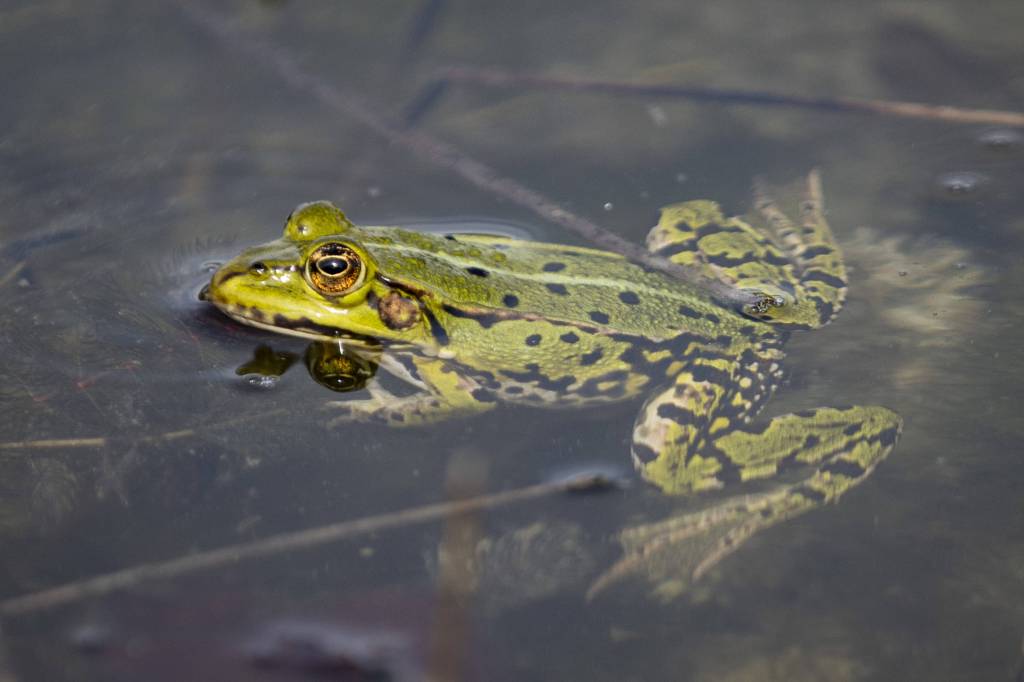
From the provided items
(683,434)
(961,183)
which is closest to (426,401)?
(683,434)

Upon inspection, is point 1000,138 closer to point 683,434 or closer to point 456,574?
point 683,434

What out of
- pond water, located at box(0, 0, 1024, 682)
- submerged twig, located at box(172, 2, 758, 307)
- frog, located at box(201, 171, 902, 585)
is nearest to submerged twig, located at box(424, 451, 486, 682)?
pond water, located at box(0, 0, 1024, 682)

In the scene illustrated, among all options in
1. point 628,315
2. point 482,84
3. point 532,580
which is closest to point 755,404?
point 628,315

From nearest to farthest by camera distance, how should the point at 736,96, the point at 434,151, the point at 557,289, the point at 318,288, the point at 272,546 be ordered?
the point at 272,546 → the point at 318,288 → the point at 557,289 → the point at 434,151 → the point at 736,96

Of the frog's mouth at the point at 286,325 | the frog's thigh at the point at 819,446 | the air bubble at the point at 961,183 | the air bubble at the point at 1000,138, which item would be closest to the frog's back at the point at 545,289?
the frog's mouth at the point at 286,325

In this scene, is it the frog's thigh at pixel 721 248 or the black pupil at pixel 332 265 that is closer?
the black pupil at pixel 332 265

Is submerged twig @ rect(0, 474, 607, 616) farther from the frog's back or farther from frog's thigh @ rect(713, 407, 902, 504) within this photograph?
the frog's back

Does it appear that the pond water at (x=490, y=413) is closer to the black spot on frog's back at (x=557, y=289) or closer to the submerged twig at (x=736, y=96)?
the submerged twig at (x=736, y=96)
